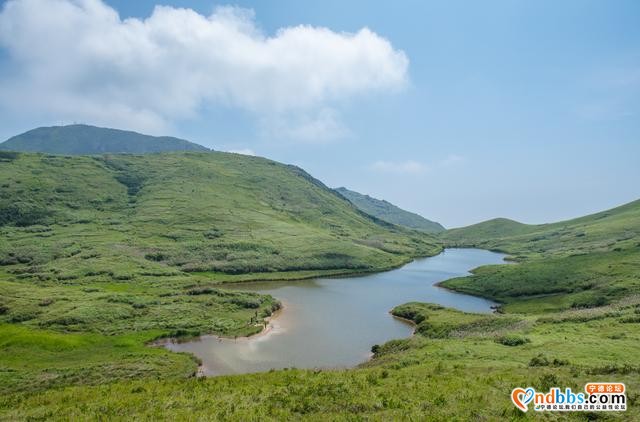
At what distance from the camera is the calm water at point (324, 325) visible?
5319cm

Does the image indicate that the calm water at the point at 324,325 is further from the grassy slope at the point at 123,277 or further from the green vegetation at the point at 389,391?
the green vegetation at the point at 389,391

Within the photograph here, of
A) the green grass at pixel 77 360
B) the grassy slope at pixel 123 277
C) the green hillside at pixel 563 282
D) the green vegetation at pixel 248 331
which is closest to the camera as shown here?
the green vegetation at pixel 248 331

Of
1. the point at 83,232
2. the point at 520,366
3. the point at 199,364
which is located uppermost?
the point at 83,232

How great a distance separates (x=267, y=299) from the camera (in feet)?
294

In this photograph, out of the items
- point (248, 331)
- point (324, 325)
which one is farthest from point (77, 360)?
point (324, 325)

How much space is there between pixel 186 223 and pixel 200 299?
109480mm

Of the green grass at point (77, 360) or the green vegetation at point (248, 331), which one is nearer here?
the green vegetation at point (248, 331)

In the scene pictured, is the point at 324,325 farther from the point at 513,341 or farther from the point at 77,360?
the point at 77,360

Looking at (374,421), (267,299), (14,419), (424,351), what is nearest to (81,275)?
(267,299)

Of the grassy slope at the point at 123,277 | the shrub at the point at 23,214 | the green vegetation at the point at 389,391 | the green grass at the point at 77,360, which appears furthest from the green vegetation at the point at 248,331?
the shrub at the point at 23,214

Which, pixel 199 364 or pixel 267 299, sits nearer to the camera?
pixel 199 364

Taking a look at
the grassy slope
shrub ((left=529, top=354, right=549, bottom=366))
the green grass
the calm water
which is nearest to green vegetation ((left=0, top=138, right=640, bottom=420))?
the green grass

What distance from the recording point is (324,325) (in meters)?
71.8

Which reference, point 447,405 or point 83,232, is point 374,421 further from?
point 83,232
